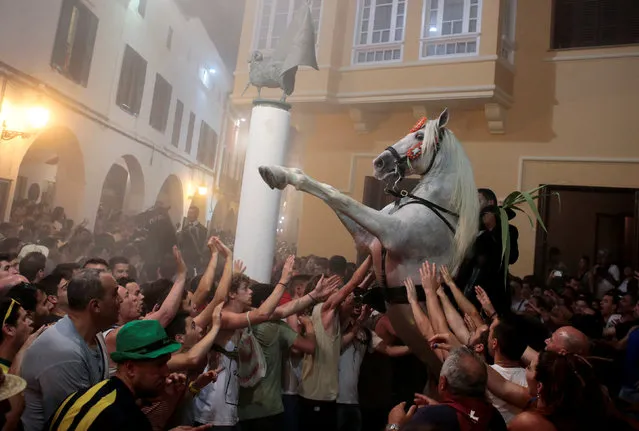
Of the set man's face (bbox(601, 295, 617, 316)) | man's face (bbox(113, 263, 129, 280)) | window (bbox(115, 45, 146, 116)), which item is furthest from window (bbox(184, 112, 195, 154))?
man's face (bbox(601, 295, 617, 316))

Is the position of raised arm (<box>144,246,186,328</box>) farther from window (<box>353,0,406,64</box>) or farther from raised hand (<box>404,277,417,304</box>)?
window (<box>353,0,406,64</box>)

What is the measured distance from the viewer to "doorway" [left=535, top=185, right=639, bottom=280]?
652 centimetres

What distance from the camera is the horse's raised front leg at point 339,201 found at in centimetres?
222

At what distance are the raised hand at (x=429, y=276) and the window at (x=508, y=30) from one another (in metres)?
5.37

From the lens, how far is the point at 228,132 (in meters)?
5.78

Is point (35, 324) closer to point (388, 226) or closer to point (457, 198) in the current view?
point (388, 226)

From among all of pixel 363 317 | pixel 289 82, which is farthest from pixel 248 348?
pixel 289 82

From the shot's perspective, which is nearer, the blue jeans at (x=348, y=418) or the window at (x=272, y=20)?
the blue jeans at (x=348, y=418)

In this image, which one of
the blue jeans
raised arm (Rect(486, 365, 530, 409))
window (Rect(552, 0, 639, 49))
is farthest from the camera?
window (Rect(552, 0, 639, 49))

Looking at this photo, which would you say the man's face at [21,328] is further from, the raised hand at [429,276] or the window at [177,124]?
the window at [177,124]

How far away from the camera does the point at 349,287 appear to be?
299cm

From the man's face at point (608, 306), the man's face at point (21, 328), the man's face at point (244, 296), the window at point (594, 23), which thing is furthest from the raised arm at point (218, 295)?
the window at point (594, 23)

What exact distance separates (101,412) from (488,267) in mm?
1904

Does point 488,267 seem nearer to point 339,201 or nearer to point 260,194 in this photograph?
point 339,201
